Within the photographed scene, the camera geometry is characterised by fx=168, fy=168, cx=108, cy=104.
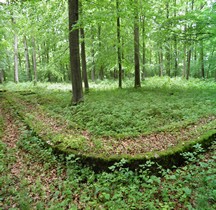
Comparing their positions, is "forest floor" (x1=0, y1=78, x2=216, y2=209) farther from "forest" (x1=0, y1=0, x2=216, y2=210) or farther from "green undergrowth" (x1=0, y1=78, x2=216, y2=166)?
"green undergrowth" (x1=0, y1=78, x2=216, y2=166)

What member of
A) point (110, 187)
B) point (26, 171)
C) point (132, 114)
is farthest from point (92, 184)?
point (132, 114)

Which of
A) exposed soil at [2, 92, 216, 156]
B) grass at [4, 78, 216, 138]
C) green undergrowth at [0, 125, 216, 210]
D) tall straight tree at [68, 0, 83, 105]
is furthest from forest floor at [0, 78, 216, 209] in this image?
tall straight tree at [68, 0, 83, 105]

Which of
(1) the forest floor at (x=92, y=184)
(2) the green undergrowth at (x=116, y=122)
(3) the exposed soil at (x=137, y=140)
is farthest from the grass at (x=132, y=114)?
(1) the forest floor at (x=92, y=184)

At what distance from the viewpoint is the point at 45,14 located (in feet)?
33.1

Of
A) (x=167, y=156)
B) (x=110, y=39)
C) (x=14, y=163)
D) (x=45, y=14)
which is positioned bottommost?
(x=14, y=163)

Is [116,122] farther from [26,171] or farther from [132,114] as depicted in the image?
[26,171]

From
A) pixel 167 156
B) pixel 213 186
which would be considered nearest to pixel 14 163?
pixel 167 156

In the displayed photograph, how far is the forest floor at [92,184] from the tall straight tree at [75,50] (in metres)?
3.78

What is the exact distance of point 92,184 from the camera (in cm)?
406

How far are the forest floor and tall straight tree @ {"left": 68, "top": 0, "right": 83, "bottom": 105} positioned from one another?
378 cm

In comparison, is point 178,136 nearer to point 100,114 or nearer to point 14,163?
point 100,114

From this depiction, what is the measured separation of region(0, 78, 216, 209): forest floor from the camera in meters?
3.28

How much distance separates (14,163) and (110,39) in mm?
10282

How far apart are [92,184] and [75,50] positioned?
21.1ft
